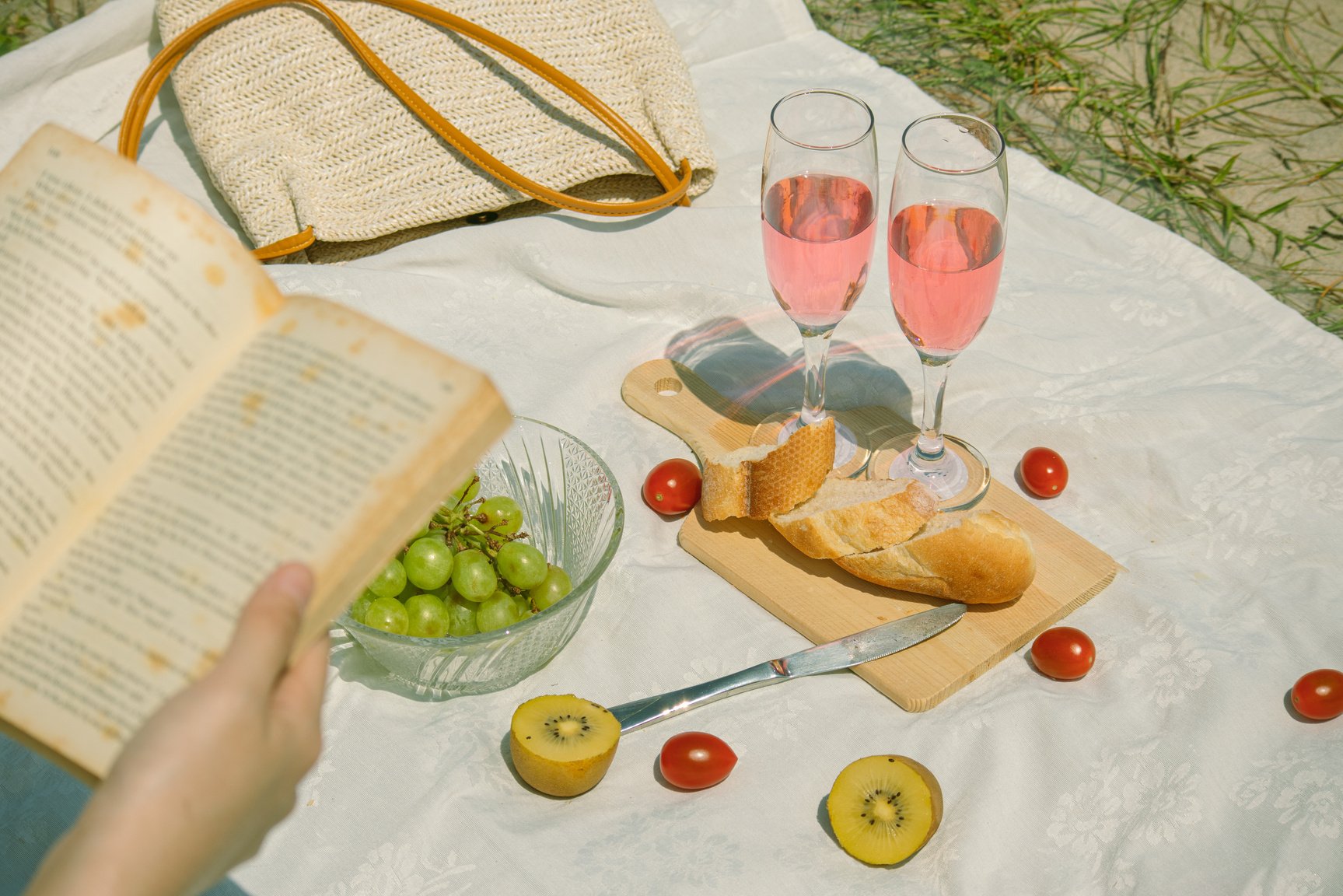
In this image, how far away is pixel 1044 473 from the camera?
1447 mm

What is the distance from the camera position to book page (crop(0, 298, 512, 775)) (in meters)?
0.70

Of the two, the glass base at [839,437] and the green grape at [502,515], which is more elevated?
the green grape at [502,515]

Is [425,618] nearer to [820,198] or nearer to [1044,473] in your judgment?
[820,198]

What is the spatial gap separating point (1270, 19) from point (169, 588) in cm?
287

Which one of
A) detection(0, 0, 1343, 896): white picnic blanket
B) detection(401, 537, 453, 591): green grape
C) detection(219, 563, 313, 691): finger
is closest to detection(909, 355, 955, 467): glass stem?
detection(0, 0, 1343, 896): white picnic blanket

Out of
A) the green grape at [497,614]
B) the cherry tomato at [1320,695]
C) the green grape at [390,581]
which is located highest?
the green grape at [390,581]

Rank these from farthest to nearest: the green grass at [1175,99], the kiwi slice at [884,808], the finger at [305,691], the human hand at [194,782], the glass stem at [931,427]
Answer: the green grass at [1175,99], the glass stem at [931,427], the kiwi slice at [884,808], the finger at [305,691], the human hand at [194,782]

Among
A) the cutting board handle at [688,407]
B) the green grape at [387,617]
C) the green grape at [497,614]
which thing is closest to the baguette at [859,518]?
the cutting board handle at [688,407]

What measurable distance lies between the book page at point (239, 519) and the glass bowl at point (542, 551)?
0.42 meters

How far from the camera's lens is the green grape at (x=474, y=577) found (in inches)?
47.3

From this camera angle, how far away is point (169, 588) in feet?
2.35

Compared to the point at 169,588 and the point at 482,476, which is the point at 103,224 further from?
the point at 482,476

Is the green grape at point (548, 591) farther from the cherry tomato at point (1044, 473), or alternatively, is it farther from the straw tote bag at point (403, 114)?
the straw tote bag at point (403, 114)

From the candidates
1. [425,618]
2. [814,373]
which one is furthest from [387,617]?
[814,373]
